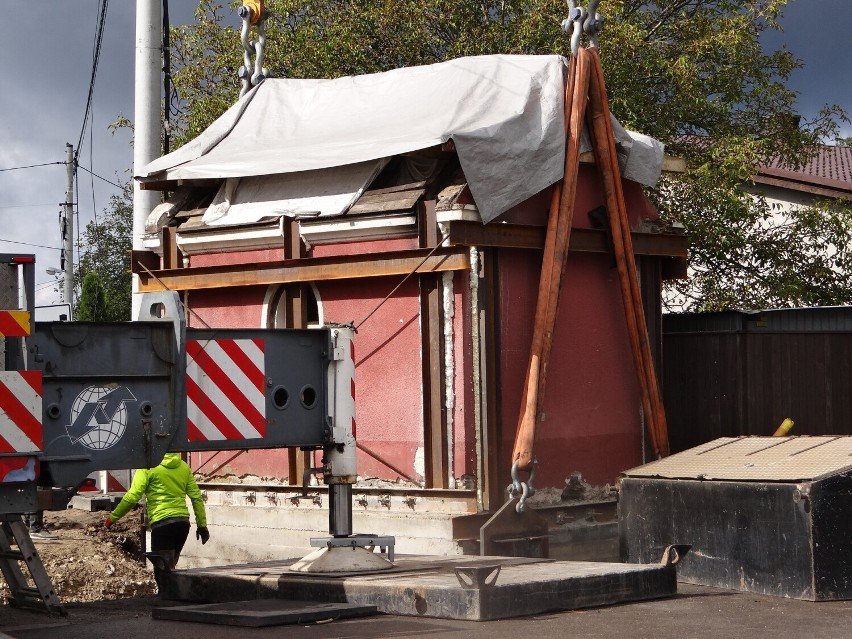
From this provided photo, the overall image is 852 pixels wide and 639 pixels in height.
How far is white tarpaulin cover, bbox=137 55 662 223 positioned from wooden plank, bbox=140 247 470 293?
22.5 inches

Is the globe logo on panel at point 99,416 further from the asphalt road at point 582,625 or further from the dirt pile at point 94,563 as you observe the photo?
the dirt pile at point 94,563

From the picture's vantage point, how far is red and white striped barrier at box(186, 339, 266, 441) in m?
8.16

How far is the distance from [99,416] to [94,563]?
5.45m

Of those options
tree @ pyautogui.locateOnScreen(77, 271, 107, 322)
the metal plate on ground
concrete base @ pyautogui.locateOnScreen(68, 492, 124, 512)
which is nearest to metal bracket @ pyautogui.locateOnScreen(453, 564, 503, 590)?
the metal plate on ground

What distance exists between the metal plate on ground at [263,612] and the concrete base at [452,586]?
0.43ft

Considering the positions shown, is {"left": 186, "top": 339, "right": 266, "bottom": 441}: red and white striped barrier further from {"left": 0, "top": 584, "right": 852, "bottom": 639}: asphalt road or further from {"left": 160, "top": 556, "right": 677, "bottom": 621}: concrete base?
{"left": 0, "top": 584, "right": 852, "bottom": 639}: asphalt road

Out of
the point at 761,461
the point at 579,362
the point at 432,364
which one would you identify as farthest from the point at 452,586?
the point at 579,362

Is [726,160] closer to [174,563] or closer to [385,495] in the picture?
[385,495]

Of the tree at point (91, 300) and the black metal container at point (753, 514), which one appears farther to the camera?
the tree at point (91, 300)

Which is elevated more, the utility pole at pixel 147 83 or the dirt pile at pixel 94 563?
the utility pole at pixel 147 83

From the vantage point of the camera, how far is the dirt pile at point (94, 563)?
11836 mm

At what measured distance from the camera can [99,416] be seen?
25.1ft

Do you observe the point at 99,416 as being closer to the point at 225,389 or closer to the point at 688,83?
the point at 225,389

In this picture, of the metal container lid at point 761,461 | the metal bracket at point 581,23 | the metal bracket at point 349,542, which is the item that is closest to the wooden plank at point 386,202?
the metal bracket at point 581,23
